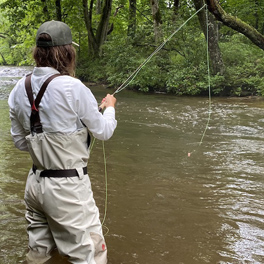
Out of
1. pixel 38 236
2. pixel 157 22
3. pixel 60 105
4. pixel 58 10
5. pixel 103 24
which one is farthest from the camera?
pixel 103 24

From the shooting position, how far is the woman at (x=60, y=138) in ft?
7.01

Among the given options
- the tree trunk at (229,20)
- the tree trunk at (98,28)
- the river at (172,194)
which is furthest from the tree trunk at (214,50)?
the tree trunk at (98,28)

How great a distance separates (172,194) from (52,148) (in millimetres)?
2832

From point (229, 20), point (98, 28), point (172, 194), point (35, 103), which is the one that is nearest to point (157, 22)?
point (98, 28)

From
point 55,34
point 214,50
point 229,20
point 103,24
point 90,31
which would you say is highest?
point 103,24

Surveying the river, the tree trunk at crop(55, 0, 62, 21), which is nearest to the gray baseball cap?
the river

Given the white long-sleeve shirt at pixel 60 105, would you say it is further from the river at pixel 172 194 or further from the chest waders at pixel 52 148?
the river at pixel 172 194

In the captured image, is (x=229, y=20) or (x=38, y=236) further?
(x=229, y=20)

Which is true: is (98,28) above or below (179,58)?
above

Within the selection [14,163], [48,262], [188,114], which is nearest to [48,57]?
[48,262]

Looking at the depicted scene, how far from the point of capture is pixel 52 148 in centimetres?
214

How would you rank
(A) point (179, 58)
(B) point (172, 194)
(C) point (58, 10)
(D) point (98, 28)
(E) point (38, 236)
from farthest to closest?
(D) point (98, 28)
(C) point (58, 10)
(A) point (179, 58)
(B) point (172, 194)
(E) point (38, 236)

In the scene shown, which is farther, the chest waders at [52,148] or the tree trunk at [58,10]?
the tree trunk at [58,10]

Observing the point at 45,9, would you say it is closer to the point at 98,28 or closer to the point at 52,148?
the point at 98,28
